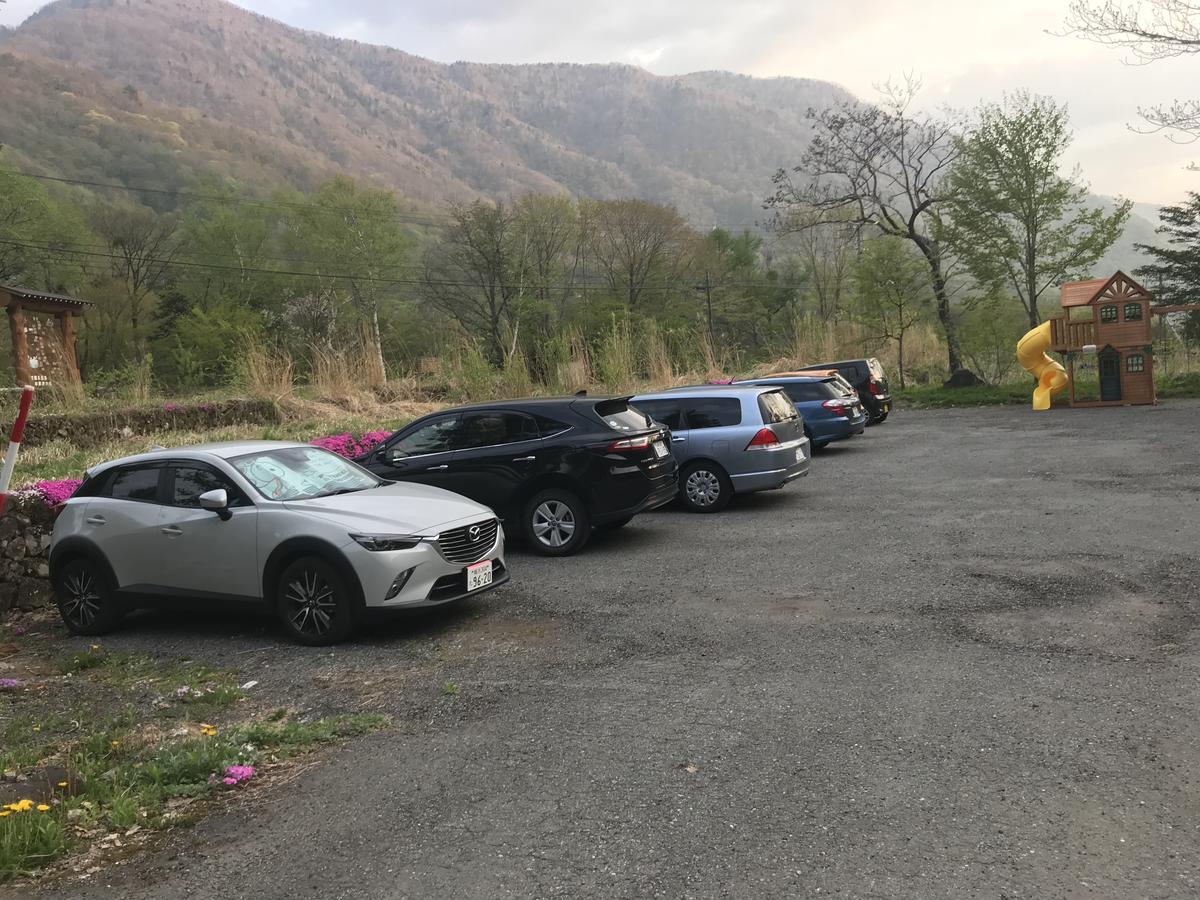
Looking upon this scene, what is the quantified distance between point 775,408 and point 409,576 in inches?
264

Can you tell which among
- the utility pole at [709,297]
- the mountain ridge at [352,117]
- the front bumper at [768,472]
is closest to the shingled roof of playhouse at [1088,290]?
the front bumper at [768,472]

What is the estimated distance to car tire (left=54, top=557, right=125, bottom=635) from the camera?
711cm

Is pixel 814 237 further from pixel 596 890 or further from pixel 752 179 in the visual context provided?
pixel 752 179

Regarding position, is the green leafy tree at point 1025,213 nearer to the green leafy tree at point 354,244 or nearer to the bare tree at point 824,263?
the bare tree at point 824,263

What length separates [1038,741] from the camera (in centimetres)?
405

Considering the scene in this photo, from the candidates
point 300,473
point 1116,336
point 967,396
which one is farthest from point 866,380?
point 300,473

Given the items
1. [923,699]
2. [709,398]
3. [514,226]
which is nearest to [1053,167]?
[709,398]

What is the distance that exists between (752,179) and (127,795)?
424 ft

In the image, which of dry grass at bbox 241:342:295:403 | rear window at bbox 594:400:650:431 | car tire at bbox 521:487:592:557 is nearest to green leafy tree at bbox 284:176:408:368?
dry grass at bbox 241:342:295:403

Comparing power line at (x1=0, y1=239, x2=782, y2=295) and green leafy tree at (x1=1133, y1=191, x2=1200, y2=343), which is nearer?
green leafy tree at (x1=1133, y1=191, x2=1200, y2=343)

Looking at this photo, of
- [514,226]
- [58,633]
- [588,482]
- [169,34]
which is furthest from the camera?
[169,34]

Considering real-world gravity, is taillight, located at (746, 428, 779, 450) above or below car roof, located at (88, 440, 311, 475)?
below

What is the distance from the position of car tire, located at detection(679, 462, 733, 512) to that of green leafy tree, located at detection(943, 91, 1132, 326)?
21886 millimetres

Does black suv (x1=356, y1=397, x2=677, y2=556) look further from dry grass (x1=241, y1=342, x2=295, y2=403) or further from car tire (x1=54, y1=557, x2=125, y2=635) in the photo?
dry grass (x1=241, y1=342, x2=295, y2=403)
